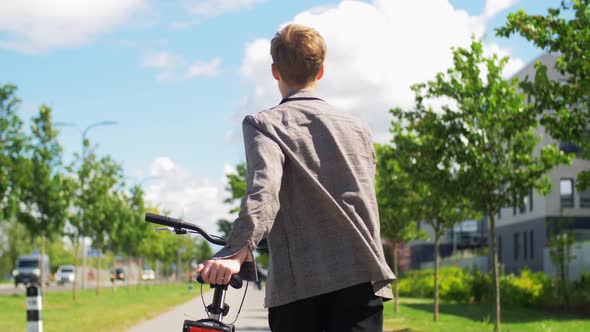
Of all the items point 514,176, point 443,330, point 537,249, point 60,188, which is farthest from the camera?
point 537,249

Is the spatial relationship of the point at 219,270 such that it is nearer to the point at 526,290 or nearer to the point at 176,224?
the point at 176,224

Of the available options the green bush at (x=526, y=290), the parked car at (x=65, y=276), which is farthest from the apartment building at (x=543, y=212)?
the parked car at (x=65, y=276)

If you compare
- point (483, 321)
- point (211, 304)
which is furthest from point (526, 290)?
point (211, 304)

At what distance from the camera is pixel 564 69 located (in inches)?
440

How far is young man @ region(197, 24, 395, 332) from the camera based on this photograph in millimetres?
2818

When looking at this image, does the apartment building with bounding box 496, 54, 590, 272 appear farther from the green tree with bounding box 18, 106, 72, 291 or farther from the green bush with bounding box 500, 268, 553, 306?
the green tree with bounding box 18, 106, 72, 291

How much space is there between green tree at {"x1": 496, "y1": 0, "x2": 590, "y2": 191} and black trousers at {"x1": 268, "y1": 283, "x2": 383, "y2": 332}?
28.0ft

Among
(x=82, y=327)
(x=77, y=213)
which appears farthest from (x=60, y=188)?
(x=82, y=327)

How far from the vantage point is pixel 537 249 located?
171 ft

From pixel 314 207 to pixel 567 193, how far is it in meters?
50.9

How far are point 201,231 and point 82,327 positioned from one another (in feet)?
45.9

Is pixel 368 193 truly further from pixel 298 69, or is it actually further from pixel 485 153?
pixel 485 153

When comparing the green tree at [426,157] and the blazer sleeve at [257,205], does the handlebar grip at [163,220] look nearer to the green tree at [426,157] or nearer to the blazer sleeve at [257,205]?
the blazer sleeve at [257,205]

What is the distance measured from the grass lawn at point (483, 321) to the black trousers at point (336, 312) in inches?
449
